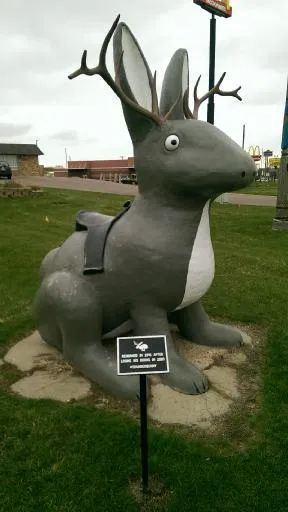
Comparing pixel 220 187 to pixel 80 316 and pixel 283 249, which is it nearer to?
pixel 80 316

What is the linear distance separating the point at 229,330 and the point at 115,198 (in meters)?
14.1

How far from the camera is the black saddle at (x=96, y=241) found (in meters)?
3.66

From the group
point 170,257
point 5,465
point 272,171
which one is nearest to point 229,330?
point 170,257

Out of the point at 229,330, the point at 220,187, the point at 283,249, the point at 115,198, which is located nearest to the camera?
the point at 220,187

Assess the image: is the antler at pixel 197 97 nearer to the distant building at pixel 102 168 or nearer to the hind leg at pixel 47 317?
the hind leg at pixel 47 317

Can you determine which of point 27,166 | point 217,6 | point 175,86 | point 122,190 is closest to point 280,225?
point 217,6

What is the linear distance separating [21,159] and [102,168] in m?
11.0

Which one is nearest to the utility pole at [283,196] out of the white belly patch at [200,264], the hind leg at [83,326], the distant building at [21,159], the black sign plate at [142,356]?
the white belly patch at [200,264]

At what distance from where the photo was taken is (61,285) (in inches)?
147

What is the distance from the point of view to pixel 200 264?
362 cm

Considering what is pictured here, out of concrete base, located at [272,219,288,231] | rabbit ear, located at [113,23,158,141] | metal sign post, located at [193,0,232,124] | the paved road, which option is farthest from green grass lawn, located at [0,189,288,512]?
the paved road

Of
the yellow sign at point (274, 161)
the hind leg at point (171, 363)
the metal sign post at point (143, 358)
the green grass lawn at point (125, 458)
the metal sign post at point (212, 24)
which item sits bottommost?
the green grass lawn at point (125, 458)

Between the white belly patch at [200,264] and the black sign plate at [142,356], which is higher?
the white belly patch at [200,264]

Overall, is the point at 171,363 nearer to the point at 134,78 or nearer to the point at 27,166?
the point at 134,78
